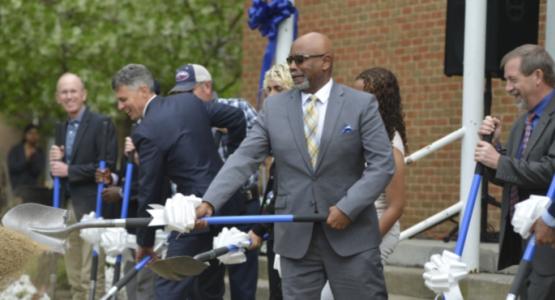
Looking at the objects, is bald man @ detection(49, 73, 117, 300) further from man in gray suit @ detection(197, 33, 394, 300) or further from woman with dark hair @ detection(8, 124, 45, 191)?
woman with dark hair @ detection(8, 124, 45, 191)

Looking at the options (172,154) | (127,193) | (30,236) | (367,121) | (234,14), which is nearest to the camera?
(367,121)

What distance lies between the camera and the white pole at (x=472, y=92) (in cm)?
926

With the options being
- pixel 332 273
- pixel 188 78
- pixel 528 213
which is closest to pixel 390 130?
pixel 332 273

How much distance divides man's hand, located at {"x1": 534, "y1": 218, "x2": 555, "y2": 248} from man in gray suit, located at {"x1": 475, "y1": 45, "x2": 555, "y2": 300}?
36cm

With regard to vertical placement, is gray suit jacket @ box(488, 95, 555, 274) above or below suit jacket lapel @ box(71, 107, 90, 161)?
above

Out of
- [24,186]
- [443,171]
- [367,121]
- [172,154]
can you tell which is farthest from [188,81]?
[24,186]

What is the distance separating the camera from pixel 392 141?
24.6ft

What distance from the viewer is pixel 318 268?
669cm

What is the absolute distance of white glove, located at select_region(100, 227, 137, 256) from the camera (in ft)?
30.9

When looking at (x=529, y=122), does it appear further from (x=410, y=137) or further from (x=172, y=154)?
(x=410, y=137)

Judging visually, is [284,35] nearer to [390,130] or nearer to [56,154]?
[56,154]

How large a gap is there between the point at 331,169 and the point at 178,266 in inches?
46.0

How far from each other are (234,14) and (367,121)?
14.2 metres

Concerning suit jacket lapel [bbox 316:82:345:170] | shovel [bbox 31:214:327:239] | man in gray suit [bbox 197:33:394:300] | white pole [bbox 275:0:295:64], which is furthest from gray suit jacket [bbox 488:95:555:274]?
white pole [bbox 275:0:295:64]
